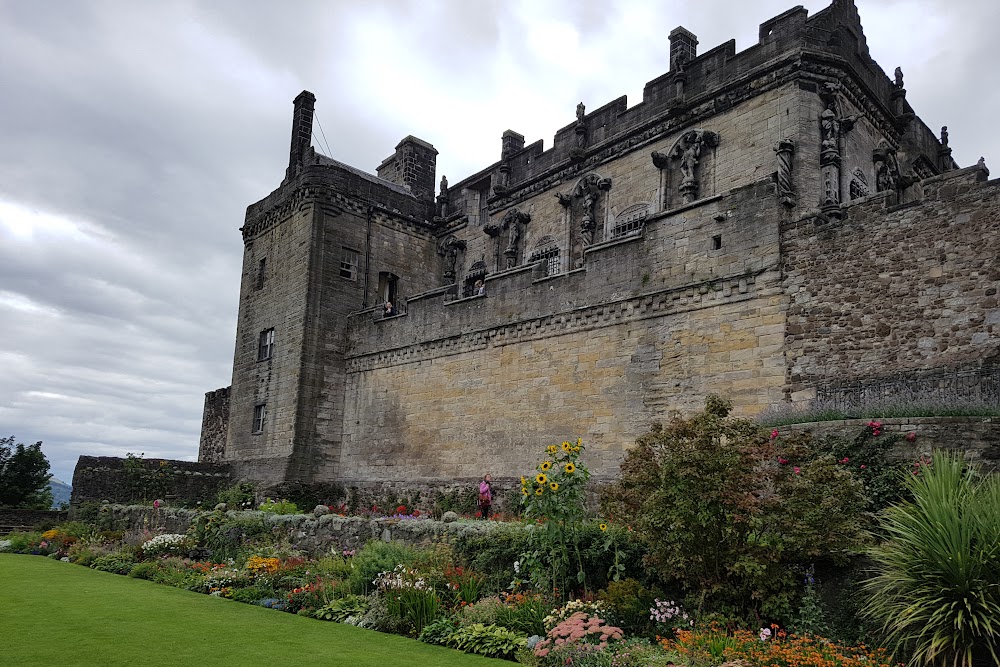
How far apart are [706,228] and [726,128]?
5243 millimetres

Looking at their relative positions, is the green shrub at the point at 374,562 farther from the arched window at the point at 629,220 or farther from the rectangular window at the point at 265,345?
the rectangular window at the point at 265,345

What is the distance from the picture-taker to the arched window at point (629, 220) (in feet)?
74.8

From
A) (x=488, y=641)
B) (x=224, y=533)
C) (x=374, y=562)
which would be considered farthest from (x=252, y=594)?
(x=488, y=641)

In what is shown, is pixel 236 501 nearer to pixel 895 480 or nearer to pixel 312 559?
pixel 312 559

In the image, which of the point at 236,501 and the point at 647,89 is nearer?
the point at 647,89

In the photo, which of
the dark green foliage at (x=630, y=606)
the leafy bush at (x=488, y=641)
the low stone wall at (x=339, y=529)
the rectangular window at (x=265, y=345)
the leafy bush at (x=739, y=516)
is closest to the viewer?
the leafy bush at (x=739, y=516)

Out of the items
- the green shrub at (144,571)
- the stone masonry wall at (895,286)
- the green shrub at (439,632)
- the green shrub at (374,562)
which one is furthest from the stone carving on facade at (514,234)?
the green shrub at (439,632)

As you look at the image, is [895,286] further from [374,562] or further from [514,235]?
[514,235]

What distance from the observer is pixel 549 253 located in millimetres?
25781

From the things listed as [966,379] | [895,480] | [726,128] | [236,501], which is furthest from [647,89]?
[236,501]

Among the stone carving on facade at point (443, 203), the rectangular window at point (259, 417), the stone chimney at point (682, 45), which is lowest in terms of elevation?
the rectangular window at point (259, 417)

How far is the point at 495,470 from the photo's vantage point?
2027cm

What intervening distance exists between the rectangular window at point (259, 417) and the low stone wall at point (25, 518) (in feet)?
21.5

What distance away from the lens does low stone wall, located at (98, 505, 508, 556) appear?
43.0ft
